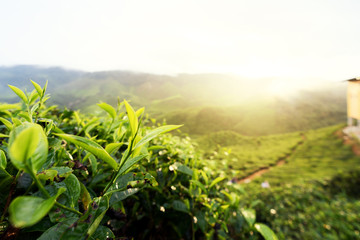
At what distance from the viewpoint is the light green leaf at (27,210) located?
0.29m

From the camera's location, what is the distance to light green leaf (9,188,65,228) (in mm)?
285

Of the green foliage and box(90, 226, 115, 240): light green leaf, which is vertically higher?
box(90, 226, 115, 240): light green leaf

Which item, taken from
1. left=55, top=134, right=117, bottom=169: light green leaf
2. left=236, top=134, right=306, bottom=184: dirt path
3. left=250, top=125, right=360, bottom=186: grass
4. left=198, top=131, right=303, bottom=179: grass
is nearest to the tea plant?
left=55, top=134, right=117, bottom=169: light green leaf

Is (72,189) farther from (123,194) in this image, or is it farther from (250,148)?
(250,148)

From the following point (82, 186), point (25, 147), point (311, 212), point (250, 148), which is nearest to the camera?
point (25, 147)

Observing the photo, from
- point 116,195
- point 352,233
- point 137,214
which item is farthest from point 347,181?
point 116,195

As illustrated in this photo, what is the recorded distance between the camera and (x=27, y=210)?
30cm

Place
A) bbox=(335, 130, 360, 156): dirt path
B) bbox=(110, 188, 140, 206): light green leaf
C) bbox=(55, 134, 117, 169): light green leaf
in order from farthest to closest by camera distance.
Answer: bbox=(335, 130, 360, 156): dirt path → bbox=(110, 188, 140, 206): light green leaf → bbox=(55, 134, 117, 169): light green leaf

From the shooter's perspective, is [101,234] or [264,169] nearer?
[101,234]

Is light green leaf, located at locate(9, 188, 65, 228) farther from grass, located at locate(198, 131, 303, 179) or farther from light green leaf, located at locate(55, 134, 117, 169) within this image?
grass, located at locate(198, 131, 303, 179)

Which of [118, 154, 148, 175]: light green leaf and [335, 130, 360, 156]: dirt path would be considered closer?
[118, 154, 148, 175]: light green leaf

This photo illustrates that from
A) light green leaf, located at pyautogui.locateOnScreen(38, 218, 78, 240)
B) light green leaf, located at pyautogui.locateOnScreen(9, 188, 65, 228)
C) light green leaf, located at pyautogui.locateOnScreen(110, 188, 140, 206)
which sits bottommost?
light green leaf, located at pyautogui.locateOnScreen(38, 218, 78, 240)

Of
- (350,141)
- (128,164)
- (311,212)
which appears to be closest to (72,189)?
(128,164)

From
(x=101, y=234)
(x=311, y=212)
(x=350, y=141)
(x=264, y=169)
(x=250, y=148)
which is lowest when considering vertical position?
(x=250, y=148)
